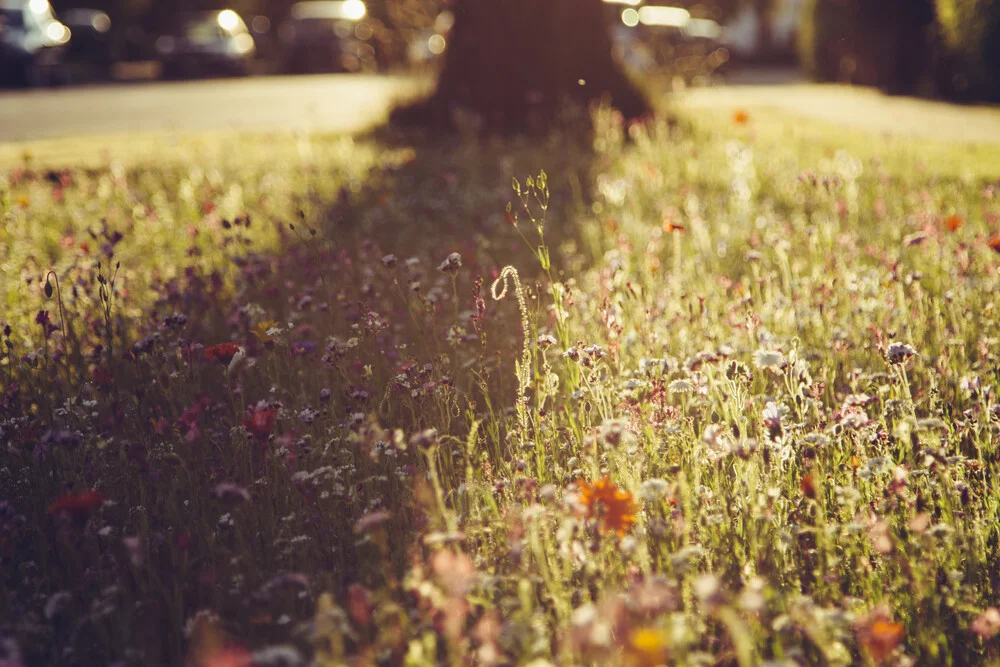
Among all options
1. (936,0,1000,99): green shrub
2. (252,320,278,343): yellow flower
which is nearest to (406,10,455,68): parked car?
(936,0,1000,99): green shrub

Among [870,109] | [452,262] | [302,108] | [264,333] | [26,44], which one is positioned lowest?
[264,333]

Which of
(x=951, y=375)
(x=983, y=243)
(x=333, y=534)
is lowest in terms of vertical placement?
(x=333, y=534)

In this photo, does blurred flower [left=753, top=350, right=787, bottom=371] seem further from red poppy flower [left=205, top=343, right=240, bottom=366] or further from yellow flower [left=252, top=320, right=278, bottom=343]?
yellow flower [left=252, top=320, right=278, bottom=343]

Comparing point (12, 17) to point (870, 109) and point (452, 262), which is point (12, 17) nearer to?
point (870, 109)

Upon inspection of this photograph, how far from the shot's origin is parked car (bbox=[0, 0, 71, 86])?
77.5 feet

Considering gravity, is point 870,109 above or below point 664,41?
below

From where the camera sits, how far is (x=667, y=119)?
11070 millimetres

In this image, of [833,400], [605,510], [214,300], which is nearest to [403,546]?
[605,510]

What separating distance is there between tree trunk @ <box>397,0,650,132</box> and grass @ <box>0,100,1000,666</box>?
5.89 m

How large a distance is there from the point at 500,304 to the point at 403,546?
2.19 metres

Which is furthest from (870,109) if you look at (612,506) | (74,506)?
(74,506)

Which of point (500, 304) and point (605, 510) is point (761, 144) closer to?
point (500, 304)

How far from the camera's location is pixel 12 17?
77.9 ft

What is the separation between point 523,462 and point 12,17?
25330 millimetres
